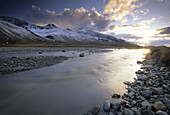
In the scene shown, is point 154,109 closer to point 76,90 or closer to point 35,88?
point 76,90

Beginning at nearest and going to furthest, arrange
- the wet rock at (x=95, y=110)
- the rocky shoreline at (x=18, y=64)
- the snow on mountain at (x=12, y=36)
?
the wet rock at (x=95, y=110) < the rocky shoreline at (x=18, y=64) < the snow on mountain at (x=12, y=36)

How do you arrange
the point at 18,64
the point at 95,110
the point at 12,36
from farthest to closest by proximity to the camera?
the point at 12,36, the point at 18,64, the point at 95,110

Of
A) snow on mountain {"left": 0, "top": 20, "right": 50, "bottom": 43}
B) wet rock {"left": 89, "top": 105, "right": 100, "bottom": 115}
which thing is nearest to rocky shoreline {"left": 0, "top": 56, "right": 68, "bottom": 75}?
wet rock {"left": 89, "top": 105, "right": 100, "bottom": 115}

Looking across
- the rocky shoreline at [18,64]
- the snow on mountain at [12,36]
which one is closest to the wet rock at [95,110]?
the rocky shoreline at [18,64]

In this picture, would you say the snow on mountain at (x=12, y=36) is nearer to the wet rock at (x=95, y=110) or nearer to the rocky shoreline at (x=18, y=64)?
the rocky shoreline at (x=18, y=64)

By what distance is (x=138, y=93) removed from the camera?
11.4 ft

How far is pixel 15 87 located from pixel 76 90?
129 inches

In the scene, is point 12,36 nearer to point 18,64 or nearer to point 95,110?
point 18,64

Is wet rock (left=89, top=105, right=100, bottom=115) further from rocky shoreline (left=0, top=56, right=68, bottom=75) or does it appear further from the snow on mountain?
the snow on mountain

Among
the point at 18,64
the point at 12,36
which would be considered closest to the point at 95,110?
the point at 18,64

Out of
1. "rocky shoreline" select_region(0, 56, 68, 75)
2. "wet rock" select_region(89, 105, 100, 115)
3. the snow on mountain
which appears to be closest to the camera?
"wet rock" select_region(89, 105, 100, 115)

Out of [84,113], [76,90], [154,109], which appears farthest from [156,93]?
[76,90]

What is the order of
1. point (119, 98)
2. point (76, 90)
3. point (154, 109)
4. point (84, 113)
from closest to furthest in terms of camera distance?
point (154, 109) < point (84, 113) < point (119, 98) < point (76, 90)

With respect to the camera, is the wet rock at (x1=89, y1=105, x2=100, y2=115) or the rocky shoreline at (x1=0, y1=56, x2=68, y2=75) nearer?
the wet rock at (x1=89, y1=105, x2=100, y2=115)
